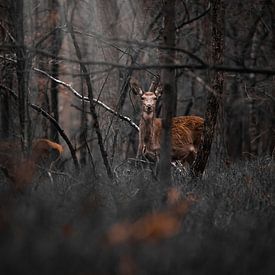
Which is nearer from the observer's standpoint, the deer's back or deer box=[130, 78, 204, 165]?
deer box=[130, 78, 204, 165]

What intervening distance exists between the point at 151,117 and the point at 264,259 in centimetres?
883

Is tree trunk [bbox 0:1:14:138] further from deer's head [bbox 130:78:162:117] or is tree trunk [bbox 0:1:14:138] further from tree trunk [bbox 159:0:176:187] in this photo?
tree trunk [bbox 159:0:176:187]

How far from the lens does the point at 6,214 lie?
5.06 m

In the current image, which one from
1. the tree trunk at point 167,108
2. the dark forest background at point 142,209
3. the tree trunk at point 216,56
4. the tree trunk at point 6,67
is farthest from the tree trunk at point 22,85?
the tree trunk at point 216,56

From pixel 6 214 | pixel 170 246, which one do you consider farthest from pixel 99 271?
pixel 6 214

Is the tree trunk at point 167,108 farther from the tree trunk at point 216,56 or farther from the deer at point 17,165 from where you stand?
the tree trunk at point 216,56

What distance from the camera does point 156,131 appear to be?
1399 centimetres

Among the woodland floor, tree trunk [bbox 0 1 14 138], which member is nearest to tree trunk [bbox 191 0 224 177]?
the woodland floor

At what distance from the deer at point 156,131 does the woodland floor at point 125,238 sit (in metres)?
5.07

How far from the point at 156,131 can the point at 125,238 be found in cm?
984

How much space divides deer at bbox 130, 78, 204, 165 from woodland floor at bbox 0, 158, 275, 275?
5070mm

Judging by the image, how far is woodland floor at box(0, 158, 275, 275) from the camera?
3.96 meters

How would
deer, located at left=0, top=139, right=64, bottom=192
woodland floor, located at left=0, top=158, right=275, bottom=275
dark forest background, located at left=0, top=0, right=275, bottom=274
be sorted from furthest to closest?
deer, located at left=0, top=139, right=64, bottom=192
dark forest background, located at left=0, top=0, right=275, bottom=274
woodland floor, located at left=0, top=158, right=275, bottom=275

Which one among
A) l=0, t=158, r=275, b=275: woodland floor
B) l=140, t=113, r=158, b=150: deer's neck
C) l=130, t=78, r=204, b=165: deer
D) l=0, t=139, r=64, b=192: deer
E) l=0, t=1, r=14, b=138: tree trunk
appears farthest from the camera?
l=140, t=113, r=158, b=150: deer's neck
